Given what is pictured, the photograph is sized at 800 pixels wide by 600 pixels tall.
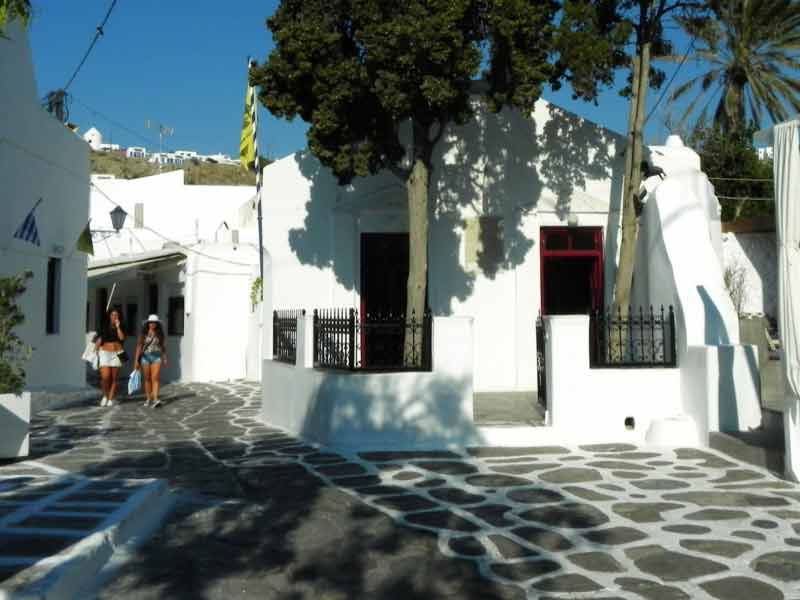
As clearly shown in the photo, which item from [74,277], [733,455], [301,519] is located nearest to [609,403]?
[733,455]

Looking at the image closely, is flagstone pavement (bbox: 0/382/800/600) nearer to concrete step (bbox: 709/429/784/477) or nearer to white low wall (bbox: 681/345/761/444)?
concrete step (bbox: 709/429/784/477)

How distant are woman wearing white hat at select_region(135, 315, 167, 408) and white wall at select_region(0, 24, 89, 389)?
5.82 feet

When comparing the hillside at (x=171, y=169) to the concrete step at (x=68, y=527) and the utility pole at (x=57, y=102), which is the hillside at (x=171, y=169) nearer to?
the utility pole at (x=57, y=102)

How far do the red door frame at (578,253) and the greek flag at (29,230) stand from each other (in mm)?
8517

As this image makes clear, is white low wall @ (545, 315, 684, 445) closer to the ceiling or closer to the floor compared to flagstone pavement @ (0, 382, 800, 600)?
closer to the ceiling

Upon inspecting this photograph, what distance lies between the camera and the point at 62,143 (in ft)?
47.1

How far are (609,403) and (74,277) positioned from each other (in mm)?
10727

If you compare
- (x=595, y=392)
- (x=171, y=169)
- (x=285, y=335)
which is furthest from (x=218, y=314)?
(x=171, y=169)

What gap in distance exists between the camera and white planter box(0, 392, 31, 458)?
817 centimetres

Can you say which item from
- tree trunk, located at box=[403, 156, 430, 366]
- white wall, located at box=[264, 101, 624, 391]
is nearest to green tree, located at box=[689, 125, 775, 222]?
white wall, located at box=[264, 101, 624, 391]

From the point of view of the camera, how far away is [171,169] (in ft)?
184

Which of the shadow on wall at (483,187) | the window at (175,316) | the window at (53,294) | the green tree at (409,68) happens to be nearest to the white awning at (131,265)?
the window at (175,316)

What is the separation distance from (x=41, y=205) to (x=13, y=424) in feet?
20.6

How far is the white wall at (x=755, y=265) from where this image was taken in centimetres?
1802
